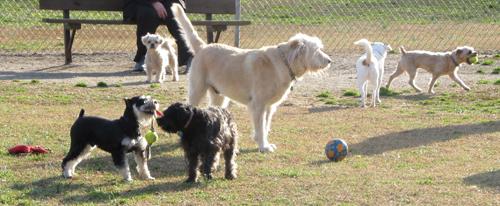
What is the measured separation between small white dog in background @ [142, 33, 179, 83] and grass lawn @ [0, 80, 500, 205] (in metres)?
1.45

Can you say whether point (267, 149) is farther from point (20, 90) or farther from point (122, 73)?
point (122, 73)

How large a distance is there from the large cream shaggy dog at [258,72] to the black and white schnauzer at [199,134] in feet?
4.19

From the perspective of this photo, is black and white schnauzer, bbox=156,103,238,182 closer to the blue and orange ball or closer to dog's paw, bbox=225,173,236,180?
dog's paw, bbox=225,173,236,180

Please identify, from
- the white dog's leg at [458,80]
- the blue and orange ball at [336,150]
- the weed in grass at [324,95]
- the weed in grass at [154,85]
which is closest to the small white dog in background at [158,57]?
the weed in grass at [154,85]

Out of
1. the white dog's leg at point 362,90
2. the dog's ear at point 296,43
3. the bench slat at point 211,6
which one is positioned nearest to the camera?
the dog's ear at point 296,43

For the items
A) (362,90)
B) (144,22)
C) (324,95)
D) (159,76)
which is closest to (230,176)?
(362,90)

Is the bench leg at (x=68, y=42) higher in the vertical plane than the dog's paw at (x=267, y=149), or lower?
higher

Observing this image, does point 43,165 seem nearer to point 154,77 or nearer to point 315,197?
point 315,197

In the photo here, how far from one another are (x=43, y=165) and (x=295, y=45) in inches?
95.4

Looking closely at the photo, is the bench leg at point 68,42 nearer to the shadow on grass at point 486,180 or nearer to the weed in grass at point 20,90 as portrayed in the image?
the weed in grass at point 20,90

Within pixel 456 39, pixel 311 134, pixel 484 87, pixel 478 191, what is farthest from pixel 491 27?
pixel 478 191

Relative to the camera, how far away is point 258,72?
27.5 ft

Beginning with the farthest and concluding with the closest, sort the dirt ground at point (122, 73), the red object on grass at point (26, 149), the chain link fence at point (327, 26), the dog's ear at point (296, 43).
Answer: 1. the chain link fence at point (327, 26)
2. the dirt ground at point (122, 73)
3. the dog's ear at point (296, 43)
4. the red object on grass at point (26, 149)

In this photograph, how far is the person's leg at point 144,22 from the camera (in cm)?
1424
